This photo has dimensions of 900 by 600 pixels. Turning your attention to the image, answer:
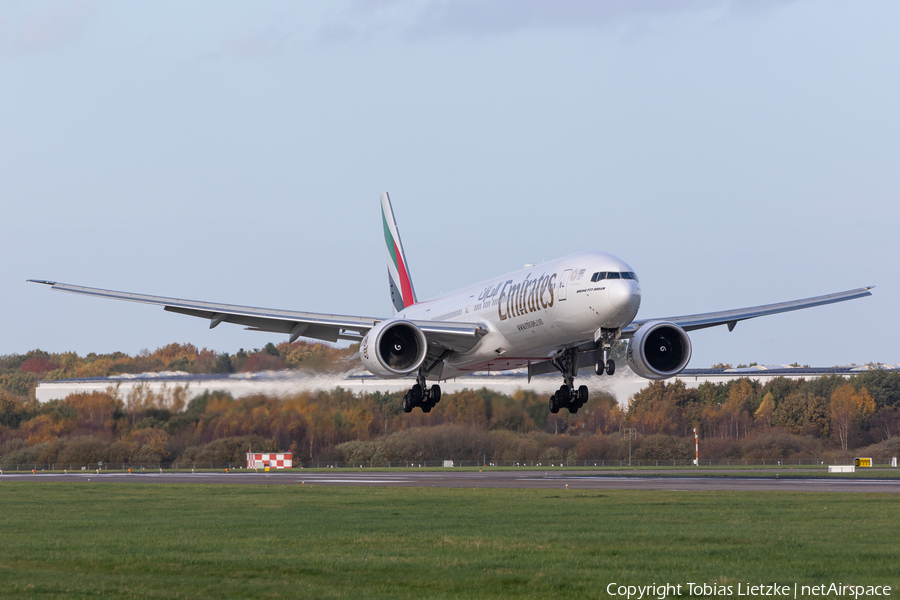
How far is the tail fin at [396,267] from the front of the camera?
196 feet

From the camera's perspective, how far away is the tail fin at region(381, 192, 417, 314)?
59750 mm

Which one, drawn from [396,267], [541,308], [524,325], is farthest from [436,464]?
[541,308]

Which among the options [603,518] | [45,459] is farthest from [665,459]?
[603,518]

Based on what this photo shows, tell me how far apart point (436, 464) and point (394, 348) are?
1525 inches

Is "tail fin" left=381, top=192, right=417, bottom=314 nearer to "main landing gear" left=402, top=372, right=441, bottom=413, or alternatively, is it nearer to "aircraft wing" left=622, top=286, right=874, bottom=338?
"main landing gear" left=402, top=372, right=441, bottom=413

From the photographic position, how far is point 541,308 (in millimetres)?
38500

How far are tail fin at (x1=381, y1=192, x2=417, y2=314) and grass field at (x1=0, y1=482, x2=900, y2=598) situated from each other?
2214 centimetres

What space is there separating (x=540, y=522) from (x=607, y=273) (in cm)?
1089

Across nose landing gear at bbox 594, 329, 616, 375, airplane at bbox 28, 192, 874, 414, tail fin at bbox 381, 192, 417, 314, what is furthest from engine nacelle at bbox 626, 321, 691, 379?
tail fin at bbox 381, 192, 417, 314

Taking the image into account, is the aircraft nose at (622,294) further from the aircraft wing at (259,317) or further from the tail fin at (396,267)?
the tail fin at (396,267)

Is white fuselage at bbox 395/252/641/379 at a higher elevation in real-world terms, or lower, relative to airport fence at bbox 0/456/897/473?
higher

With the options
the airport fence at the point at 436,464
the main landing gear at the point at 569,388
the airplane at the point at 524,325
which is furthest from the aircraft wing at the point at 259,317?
the airport fence at the point at 436,464

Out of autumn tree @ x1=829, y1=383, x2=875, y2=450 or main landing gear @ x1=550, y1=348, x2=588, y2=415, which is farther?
autumn tree @ x1=829, y1=383, x2=875, y2=450

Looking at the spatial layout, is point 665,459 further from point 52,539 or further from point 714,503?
point 52,539
